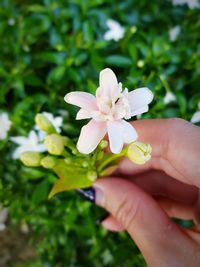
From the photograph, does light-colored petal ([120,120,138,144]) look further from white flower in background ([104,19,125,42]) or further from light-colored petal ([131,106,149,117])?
white flower in background ([104,19,125,42])

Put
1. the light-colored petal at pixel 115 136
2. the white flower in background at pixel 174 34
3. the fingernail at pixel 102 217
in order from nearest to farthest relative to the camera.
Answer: the light-colored petal at pixel 115 136 < the fingernail at pixel 102 217 < the white flower in background at pixel 174 34

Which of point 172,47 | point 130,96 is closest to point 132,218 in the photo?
point 130,96

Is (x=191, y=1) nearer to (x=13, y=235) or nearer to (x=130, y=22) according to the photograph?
(x=130, y=22)

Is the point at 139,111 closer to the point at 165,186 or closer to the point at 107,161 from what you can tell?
the point at 107,161

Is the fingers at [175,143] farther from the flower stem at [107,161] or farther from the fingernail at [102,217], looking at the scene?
the fingernail at [102,217]

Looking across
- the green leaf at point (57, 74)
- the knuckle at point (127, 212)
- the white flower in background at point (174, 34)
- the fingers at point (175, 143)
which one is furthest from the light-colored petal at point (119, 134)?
the white flower in background at point (174, 34)

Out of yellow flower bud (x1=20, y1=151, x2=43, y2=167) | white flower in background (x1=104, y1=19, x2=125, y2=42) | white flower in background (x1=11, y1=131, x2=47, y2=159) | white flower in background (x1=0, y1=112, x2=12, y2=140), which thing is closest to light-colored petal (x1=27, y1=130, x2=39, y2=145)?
white flower in background (x1=11, y1=131, x2=47, y2=159)
